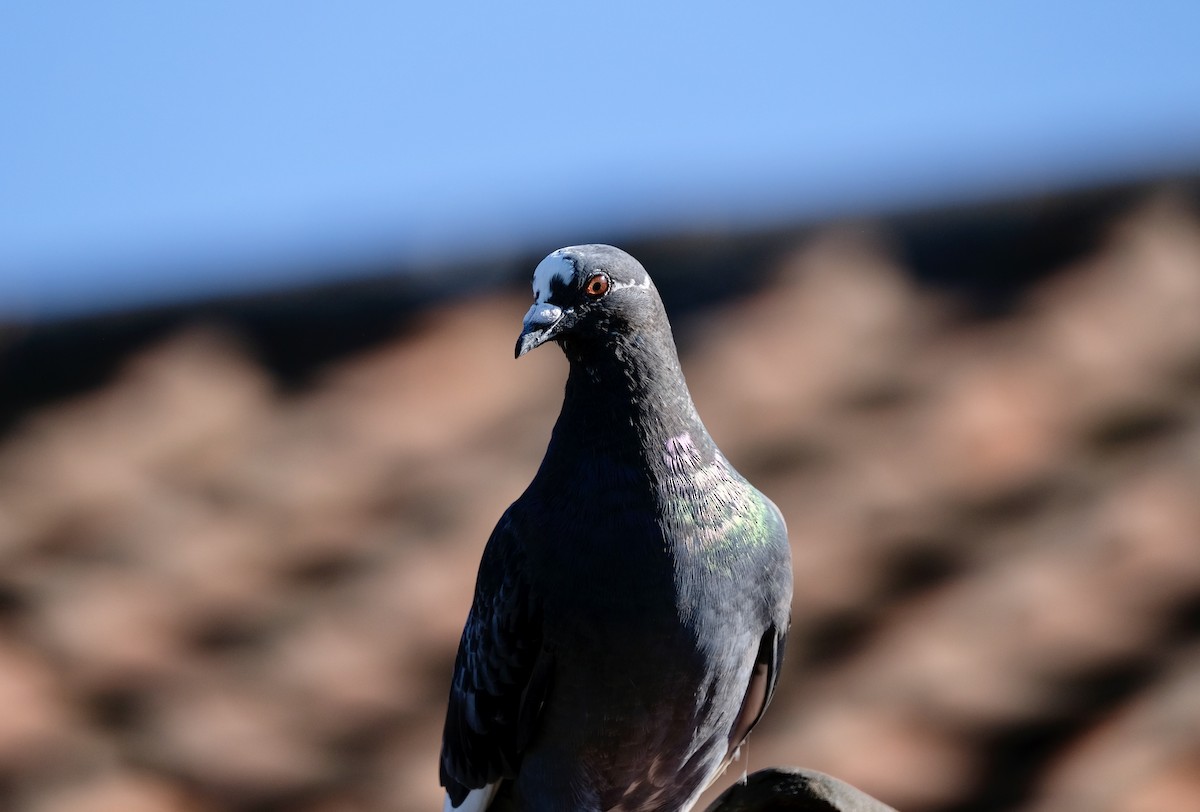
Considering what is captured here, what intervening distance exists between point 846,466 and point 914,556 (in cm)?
55

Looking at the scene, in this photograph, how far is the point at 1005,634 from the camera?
5875mm

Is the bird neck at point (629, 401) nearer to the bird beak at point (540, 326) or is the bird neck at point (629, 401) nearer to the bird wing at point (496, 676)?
the bird beak at point (540, 326)

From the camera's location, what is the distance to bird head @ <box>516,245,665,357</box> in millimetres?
2963

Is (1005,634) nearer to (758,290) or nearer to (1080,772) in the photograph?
(1080,772)

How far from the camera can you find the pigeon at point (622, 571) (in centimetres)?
309

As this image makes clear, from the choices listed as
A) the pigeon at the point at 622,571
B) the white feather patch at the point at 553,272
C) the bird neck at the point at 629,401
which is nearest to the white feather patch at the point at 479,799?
the pigeon at the point at 622,571

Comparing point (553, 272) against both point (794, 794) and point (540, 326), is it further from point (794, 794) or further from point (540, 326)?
point (794, 794)

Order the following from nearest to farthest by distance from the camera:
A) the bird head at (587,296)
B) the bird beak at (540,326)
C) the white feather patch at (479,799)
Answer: the bird beak at (540,326) < the bird head at (587,296) < the white feather patch at (479,799)

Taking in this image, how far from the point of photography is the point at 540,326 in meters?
2.92

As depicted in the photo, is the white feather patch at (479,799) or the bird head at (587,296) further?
the white feather patch at (479,799)

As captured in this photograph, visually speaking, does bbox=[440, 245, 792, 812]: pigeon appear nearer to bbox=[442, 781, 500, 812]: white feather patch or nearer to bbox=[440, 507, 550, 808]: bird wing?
bbox=[440, 507, 550, 808]: bird wing

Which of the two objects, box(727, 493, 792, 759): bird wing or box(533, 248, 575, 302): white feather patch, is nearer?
box(533, 248, 575, 302): white feather patch

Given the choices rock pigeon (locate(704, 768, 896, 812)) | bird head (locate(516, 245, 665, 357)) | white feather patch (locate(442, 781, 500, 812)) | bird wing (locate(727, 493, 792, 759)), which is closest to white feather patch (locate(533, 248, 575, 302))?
bird head (locate(516, 245, 665, 357))

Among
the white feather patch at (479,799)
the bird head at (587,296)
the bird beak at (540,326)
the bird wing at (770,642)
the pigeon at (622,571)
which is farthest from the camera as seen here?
the white feather patch at (479,799)
